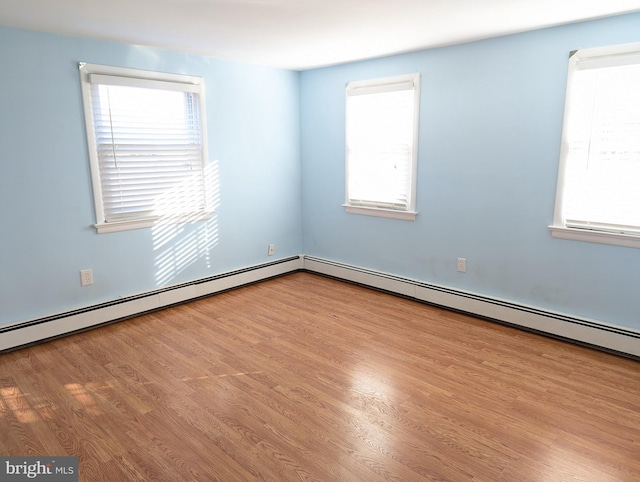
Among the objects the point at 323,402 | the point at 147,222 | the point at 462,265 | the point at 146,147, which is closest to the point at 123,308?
the point at 147,222

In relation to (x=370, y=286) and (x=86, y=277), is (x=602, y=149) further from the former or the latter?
(x=86, y=277)

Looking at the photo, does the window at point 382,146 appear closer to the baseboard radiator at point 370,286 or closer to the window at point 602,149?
the baseboard radiator at point 370,286

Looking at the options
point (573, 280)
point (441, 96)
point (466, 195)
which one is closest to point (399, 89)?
point (441, 96)

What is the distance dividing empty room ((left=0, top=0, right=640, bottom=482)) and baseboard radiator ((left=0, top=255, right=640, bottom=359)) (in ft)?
0.06

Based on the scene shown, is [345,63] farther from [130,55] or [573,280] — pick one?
[573,280]

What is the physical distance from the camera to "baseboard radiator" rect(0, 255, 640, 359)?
123 inches

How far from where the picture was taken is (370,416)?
2385 millimetres

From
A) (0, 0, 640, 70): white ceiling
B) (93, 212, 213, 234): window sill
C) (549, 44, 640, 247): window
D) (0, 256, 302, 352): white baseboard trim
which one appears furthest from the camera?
(93, 212, 213, 234): window sill

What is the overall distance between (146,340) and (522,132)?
11.1 ft

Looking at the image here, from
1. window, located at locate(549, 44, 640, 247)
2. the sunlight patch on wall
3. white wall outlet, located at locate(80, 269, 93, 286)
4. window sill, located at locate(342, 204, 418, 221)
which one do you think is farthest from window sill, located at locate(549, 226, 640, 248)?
white wall outlet, located at locate(80, 269, 93, 286)

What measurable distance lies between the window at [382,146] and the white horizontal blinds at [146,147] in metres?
1.59

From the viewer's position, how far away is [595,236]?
3078 millimetres

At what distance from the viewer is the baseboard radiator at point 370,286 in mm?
3117

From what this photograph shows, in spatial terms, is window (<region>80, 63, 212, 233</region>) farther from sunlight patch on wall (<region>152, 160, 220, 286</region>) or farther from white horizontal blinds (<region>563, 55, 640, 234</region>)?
white horizontal blinds (<region>563, 55, 640, 234</region>)
